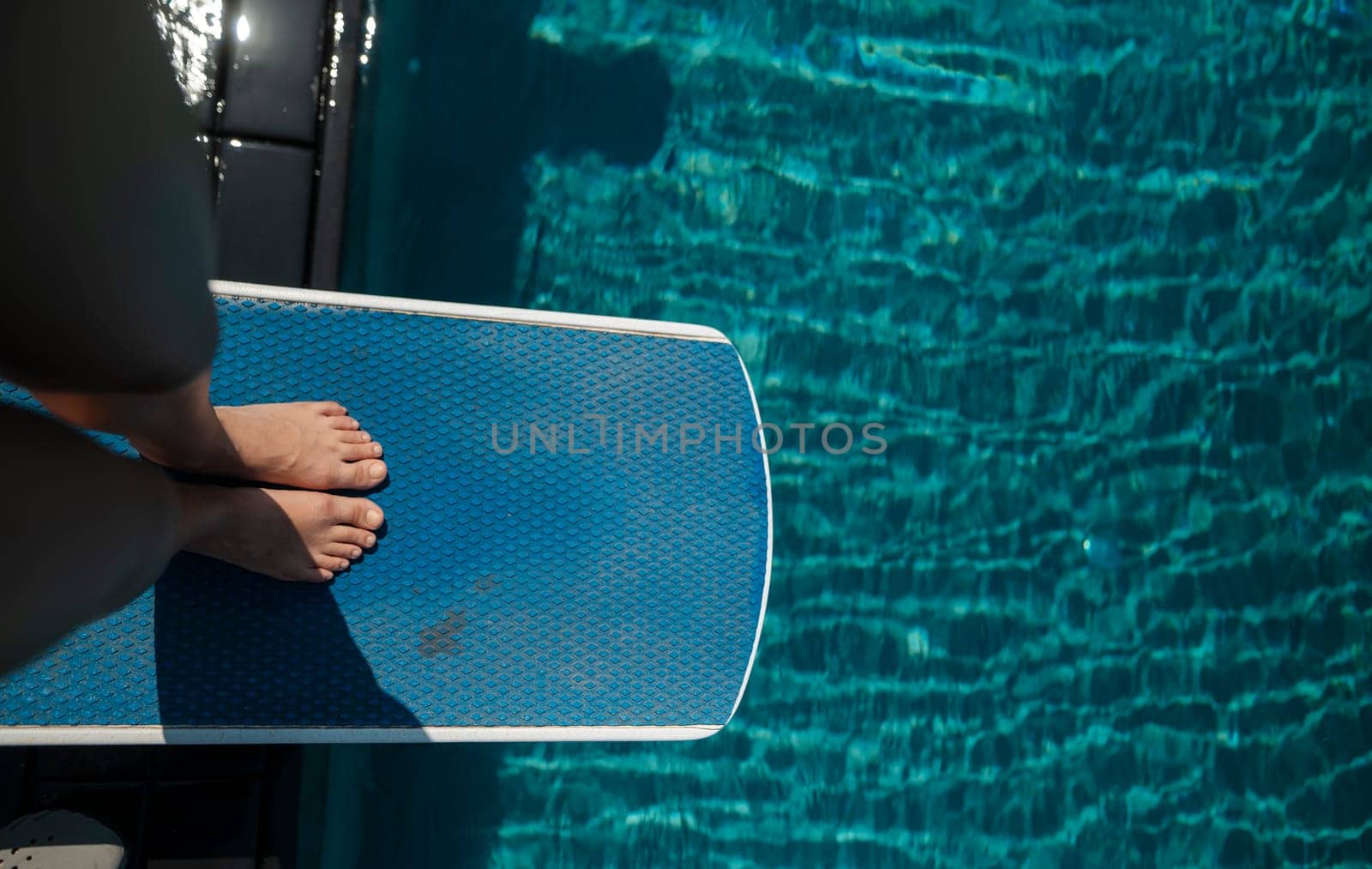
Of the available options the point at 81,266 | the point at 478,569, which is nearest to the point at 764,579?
the point at 478,569

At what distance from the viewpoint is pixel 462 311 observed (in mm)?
1886

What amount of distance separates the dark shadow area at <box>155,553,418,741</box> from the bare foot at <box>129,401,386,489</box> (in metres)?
0.19

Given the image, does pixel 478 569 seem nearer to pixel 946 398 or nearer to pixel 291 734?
pixel 291 734

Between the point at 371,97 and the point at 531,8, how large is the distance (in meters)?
0.49

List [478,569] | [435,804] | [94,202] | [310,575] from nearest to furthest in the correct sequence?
[94,202] → [310,575] → [478,569] → [435,804]

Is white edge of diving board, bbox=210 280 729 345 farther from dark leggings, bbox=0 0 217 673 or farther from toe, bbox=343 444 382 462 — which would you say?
dark leggings, bbox=0 0 217 673

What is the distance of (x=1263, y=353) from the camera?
103 inches

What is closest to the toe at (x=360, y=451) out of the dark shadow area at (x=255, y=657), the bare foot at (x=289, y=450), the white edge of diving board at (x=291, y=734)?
the bare foot at (x=289, y=450)

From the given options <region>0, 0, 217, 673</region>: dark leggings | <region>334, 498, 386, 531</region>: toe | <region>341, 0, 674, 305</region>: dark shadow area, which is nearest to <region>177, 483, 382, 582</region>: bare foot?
<region>334, 498, 386, 531</region>: toe

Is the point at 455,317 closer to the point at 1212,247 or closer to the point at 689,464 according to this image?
the point at 689,464

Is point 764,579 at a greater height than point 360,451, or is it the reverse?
point 360,451

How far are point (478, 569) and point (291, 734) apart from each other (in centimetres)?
41

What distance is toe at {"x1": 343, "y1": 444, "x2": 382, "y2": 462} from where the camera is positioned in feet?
5.63

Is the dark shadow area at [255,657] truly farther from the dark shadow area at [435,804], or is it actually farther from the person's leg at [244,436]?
the dark shadow area at [435,804]
